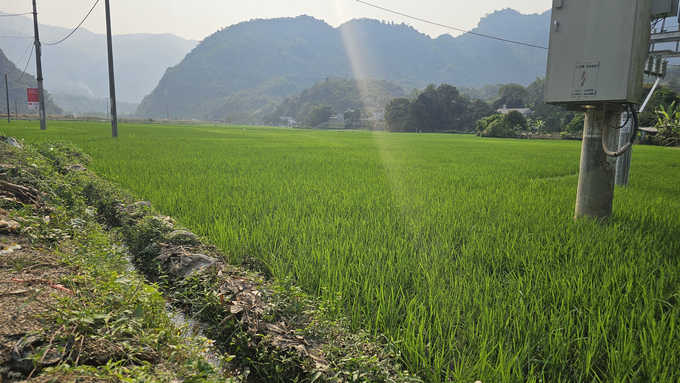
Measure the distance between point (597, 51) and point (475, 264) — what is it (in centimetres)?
237

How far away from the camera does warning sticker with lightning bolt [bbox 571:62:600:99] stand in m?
3.44

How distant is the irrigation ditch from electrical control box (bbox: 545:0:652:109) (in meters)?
3.14

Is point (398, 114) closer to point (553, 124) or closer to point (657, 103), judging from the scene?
point (553, 124)

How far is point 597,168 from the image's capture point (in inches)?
149

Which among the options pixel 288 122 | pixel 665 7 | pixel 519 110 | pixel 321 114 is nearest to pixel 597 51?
pixel 665 7

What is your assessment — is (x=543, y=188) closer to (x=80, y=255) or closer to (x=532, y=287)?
(x=532, y=287)

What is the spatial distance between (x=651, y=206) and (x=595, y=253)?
269 cm

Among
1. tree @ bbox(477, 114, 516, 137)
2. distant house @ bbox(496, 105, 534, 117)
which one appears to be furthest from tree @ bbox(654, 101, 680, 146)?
distant house @ bbox(496, 105, 534, 117)

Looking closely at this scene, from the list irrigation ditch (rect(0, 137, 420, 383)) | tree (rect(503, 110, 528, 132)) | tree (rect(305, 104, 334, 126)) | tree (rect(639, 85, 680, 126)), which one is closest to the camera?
irrigation ditch (rect(0, 137, 420, 383))

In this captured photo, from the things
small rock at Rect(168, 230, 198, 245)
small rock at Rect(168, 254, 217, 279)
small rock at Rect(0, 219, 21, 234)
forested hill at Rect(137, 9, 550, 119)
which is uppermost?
forested hill at Rect(137, 9, 550, 119)

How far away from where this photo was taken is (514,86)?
61969 mm

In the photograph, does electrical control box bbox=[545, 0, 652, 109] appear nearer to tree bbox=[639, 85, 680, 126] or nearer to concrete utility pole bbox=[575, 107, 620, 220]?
concrete utility pole bbox=[575, 107, 620, 220]

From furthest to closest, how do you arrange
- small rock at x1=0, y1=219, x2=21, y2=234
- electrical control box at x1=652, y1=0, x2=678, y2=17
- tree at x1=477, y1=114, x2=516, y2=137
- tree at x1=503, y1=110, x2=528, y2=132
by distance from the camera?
tree at x1=477, y1=114, x2=516, y2=137
tree at x1=503, y1=110, x2=528, y2=132
electrical control box at x1=652, y1=0, x2=678, y2=17
small rock at x1=0, y1=219, x2=21, y2=234

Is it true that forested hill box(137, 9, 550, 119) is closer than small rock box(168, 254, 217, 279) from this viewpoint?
No
